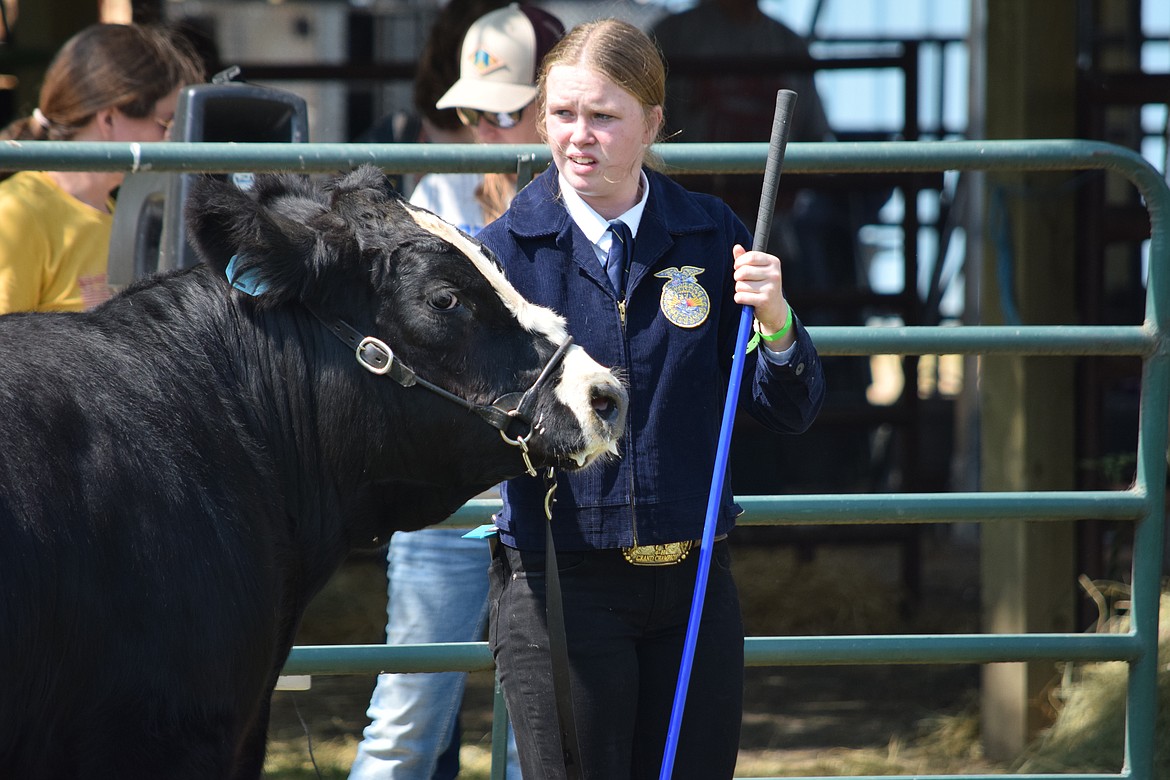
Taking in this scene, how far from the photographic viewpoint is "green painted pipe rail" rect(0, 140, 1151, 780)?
2918 mm

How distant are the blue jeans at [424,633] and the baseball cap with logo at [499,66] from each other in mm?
1050

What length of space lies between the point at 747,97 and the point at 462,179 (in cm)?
328

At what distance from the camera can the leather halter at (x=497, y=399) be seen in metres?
2.22

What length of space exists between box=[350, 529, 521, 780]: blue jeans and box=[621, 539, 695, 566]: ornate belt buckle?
0.98 m

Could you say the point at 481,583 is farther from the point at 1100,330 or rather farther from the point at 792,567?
the point at 792,567

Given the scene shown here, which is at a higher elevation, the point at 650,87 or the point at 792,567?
the point at 650,87

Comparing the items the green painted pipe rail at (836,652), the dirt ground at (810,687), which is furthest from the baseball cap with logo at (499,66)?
the dirt ground at (810,687)

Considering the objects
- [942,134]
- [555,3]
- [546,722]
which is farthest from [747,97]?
[546,722]

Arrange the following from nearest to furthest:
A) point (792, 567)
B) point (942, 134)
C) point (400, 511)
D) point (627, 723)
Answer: point (627, 723) → point (400, 511) → point (792, 567) → point (942, 134)

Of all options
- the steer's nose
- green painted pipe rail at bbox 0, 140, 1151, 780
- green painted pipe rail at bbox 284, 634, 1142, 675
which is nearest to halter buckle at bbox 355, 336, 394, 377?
the steer's nose

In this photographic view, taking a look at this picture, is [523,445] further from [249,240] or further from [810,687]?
[810,687]

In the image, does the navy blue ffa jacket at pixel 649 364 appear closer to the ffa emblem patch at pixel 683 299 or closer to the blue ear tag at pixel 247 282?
the ffa emblem patch at pixel 683 299

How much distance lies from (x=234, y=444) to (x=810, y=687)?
12.2ft

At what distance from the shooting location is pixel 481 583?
3.19 meters
